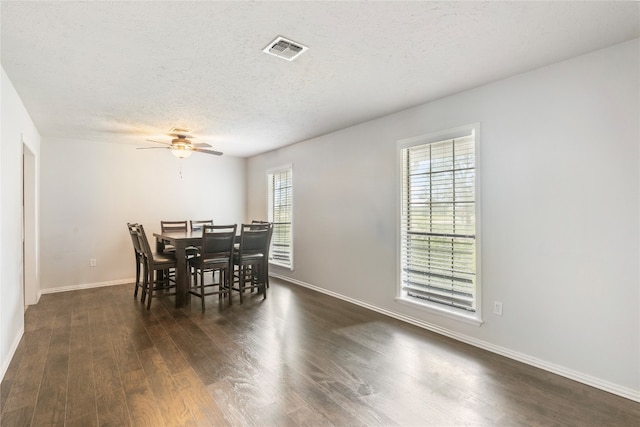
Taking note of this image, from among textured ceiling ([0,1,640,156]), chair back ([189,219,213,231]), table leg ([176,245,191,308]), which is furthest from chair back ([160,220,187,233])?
textured ceiling ([0,1,640,156])

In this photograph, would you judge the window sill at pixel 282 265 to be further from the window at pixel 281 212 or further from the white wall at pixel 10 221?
the white wall at pixel 10 221

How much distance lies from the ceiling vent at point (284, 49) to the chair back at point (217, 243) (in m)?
2.29

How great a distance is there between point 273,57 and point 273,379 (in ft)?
8.00

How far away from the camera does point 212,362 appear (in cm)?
253

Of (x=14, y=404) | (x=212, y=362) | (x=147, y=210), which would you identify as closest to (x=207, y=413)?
(x=212, y=362)

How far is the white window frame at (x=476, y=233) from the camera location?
2.90m

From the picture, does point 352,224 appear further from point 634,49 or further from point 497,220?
point 634,49

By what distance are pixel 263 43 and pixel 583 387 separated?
337 centimetres

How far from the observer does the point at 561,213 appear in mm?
2418

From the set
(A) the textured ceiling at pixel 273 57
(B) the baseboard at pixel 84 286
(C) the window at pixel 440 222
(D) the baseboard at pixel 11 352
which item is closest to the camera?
(A) the textured ceiling at pixel 273 57

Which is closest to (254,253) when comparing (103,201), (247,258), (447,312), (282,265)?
(247,258)

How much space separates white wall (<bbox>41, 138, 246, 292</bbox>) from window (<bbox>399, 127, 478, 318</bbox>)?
4.43 metres

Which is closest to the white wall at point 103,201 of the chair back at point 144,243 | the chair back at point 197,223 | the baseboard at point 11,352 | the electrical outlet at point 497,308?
the chair back at point 197,223

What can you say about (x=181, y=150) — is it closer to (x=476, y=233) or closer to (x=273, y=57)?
(x=273, y=57)
